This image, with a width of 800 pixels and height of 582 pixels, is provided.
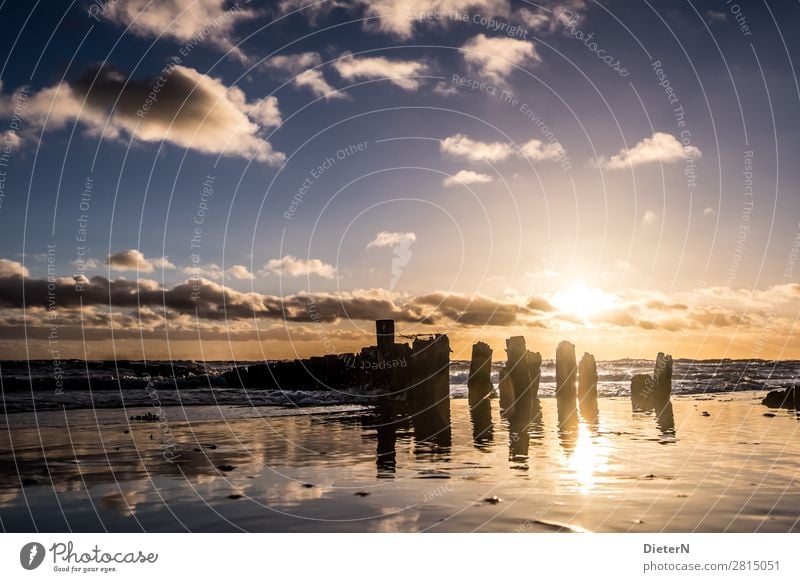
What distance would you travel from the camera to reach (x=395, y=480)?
52.5ft

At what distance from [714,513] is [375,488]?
7307 millimetres

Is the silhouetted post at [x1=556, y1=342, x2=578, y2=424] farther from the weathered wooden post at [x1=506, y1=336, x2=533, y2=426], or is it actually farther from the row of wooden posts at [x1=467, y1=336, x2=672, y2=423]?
the weathered wooden post at [x1=506, y1=336, x2=533, y2=426]

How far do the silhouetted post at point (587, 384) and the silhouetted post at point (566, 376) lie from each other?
0.78m

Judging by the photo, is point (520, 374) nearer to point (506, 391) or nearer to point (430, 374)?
point (506, 391)

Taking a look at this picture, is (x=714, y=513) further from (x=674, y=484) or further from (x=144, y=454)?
(x=144, y=454)

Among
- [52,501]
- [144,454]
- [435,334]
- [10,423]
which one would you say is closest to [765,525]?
[52,501]

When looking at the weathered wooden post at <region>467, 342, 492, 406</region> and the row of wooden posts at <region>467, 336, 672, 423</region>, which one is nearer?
the row of wooden posts at <region>467, 336, 672, 423</region>

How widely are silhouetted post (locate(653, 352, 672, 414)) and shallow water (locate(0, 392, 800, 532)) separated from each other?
12.4 m

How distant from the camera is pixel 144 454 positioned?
66.1ft
